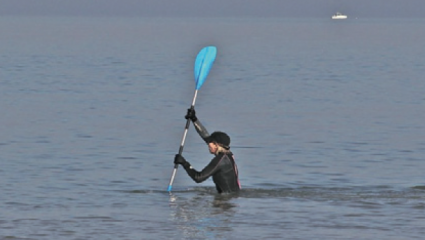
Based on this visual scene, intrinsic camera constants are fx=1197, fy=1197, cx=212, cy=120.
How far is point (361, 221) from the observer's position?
63.1ft

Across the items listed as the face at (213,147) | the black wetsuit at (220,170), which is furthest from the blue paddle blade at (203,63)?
the face at (213,147)

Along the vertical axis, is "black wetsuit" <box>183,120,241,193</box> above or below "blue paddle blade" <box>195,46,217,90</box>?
below

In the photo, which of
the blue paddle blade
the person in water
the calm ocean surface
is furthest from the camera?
the blue paddle blade

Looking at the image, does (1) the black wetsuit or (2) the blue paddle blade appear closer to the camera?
(1) the black wetsuit

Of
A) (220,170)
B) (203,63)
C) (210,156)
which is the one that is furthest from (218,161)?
(210,156)

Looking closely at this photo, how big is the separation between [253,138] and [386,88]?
21.2 metres

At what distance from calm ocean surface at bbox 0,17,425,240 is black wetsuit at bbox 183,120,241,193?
0.28m

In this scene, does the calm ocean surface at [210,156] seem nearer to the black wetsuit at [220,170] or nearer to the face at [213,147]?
the black wetsuit at [220,170]

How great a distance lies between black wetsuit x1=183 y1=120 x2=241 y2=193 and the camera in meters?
21.0

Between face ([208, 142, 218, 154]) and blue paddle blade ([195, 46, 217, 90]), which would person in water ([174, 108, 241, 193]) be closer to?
face ([208, 142, 218, 154])

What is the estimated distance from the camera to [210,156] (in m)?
28.5

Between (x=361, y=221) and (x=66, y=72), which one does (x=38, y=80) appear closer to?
(x=66, y=72)

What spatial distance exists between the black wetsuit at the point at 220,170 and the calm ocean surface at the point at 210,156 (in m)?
0.28

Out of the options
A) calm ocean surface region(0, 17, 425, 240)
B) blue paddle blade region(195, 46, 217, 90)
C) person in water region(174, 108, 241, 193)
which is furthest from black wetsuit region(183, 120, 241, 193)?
blue paddle blade region(195, 46, 217, 90)
